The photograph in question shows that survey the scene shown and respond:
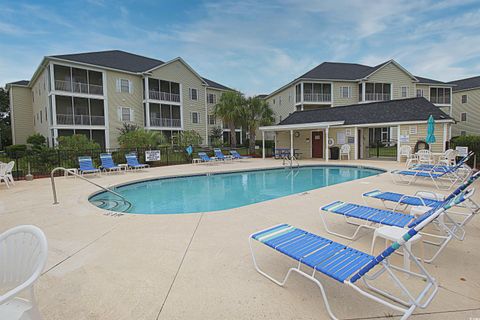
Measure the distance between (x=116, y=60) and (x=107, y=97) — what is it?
4.48m

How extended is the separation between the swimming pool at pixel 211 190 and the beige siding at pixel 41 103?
17.3 meters

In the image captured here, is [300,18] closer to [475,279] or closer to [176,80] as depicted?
[176,80]

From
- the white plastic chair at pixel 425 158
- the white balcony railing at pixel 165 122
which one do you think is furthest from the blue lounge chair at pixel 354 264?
the white balcony railing at pixel 165 122

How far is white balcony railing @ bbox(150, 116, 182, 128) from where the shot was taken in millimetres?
26406

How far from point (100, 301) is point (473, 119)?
139ft

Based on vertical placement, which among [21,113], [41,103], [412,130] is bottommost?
[412,130]

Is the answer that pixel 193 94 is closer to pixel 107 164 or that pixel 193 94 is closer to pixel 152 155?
pixel 152 155

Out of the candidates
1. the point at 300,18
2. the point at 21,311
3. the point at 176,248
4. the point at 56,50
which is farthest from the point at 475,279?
the point at 56,50

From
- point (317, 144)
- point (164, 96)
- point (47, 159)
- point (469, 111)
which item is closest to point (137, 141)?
point (47, 159)

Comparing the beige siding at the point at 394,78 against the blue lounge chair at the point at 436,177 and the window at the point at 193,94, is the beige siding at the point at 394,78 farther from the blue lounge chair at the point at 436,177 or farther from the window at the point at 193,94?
the blue lounge chair at the point at 436,177

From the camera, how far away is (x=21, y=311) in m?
1.79

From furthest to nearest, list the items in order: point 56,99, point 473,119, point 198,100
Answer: point 473,119 → point 198,100 → point 56,99

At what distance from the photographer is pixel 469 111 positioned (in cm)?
3312

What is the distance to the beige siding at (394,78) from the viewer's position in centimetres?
2983
